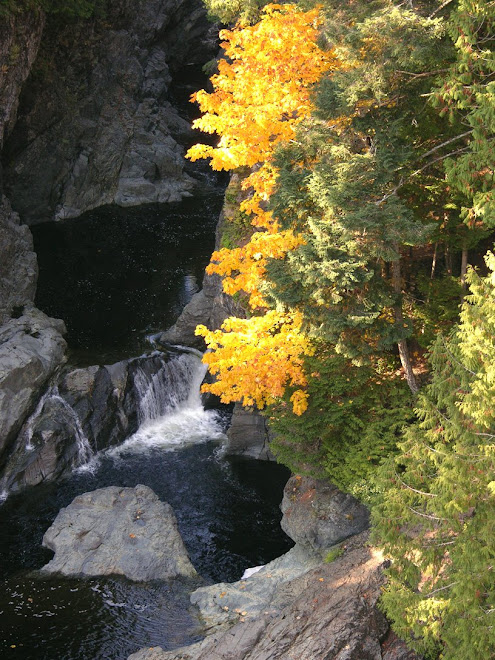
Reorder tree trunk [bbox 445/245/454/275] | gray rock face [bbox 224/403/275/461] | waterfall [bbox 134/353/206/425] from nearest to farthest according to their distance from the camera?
1. tree trunk [bbox 445/245/454/275]
2. gray rock face [bbox 224/403/275/461]
3. waterfall [bbox 134/353/206/425]

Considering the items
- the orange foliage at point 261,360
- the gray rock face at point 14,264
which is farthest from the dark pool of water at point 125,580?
the gray rock face at point 14,264

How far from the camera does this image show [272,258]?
42.2 ft

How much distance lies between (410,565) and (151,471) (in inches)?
431

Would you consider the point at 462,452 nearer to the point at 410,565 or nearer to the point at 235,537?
the point at 410,565

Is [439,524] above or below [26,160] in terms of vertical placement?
below

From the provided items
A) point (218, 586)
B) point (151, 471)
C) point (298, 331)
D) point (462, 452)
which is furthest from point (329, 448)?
point (151, 471)

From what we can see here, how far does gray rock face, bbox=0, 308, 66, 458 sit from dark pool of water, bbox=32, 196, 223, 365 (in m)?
1.14

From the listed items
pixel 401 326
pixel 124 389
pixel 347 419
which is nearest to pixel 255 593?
pixel 347 419

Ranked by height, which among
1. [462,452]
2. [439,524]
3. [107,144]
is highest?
[107,144]

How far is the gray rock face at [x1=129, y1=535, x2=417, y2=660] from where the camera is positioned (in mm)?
10484

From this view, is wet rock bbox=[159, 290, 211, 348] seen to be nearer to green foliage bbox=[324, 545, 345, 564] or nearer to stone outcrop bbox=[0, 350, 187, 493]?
stone outcrop bbox=[0, 350, 187, 493]

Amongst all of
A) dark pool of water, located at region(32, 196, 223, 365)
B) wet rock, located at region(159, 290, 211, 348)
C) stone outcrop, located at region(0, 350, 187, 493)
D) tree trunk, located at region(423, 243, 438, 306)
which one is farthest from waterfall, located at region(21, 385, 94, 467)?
tree trunk, located at region(423, 243, 438, 306)

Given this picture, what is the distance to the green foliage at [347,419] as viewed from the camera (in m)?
13.0

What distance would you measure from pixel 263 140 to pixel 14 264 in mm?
15480
